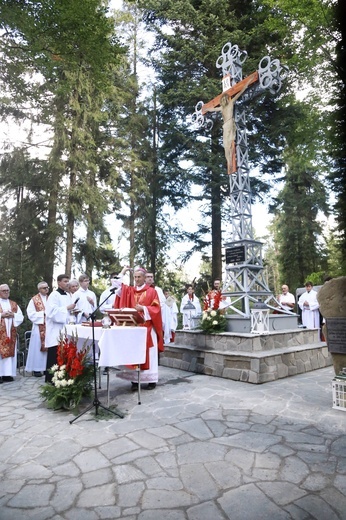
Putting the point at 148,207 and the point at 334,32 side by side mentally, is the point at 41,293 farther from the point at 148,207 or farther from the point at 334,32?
the point at 148,207

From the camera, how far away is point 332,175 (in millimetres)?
604

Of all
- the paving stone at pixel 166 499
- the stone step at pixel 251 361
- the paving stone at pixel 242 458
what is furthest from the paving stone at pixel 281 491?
the stone step at pixel 251 361

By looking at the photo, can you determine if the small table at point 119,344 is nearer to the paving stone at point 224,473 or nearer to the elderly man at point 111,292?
the elderly man at point 111,292

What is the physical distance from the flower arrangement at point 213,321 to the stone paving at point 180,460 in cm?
215

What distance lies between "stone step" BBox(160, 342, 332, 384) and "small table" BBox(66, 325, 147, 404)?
216 cm

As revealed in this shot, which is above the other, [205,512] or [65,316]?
[65,316]

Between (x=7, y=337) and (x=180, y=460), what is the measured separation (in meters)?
5.69

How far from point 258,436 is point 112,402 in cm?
234

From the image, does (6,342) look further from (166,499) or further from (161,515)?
(161,515)

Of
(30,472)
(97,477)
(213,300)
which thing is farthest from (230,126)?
→ (30,472)

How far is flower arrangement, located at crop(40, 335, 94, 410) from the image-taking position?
492 centimetres

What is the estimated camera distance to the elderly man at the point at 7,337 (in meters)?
7.47

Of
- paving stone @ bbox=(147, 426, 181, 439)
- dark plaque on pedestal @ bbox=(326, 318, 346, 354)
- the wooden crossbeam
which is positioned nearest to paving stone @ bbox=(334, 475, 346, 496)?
paving stone @ bbox=(147, 426, 181, 439)

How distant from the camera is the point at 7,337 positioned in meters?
7.72
